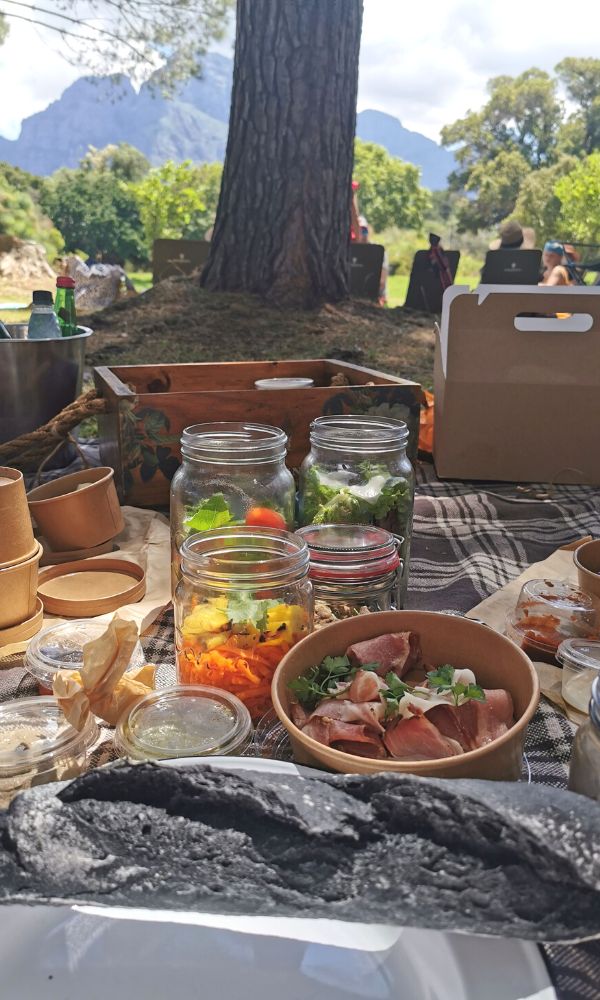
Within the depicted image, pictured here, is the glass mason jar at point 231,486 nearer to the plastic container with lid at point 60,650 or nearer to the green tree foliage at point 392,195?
the plastic container with lid at point 60,650

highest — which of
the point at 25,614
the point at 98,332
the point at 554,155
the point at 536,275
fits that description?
the point at 554,155

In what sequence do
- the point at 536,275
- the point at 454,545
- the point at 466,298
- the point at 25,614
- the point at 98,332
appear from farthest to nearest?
1. the point at 536,275
2. the point at 98,332
3. the point at 466,298
4. the point at 454,545
5. the point at 25,614

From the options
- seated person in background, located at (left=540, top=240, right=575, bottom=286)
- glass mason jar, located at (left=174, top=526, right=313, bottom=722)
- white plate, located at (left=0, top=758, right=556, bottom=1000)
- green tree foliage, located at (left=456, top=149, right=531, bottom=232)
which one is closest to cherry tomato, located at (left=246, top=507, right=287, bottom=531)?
glass mason jar, located at (left=174, top=526, right=313, bottom=722)

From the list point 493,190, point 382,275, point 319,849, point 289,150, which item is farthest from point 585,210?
point 493,190

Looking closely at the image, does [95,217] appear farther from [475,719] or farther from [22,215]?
[475,719]

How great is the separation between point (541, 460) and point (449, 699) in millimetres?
1164

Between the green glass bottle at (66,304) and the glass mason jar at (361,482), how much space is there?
0.95 metres

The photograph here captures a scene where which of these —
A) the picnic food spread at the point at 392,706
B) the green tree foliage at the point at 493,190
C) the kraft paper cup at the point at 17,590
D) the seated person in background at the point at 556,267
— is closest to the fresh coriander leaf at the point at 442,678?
the picnic food spread at the point at 392,706

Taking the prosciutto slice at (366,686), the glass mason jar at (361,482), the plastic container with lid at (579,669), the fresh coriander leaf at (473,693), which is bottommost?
the plastic container with lid at (579,669)

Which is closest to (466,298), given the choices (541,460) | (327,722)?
(541,460)

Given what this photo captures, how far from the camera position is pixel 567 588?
924 mm

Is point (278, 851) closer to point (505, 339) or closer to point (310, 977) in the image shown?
point (310, 977)

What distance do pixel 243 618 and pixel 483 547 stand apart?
73cm

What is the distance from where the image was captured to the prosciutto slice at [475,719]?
0.56 metres
